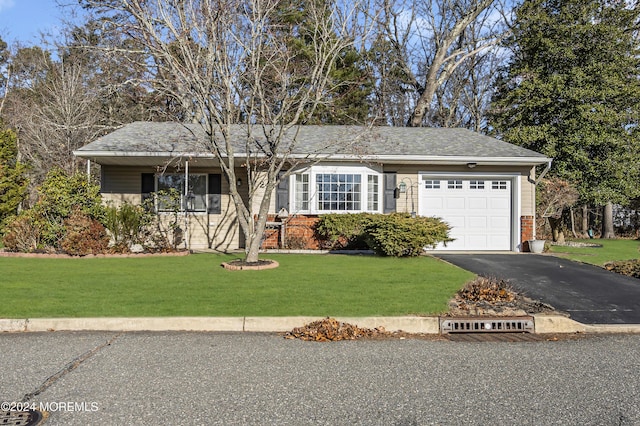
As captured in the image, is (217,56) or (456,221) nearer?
(217,56)

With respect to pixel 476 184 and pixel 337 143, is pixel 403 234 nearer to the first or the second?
pixel 337 143

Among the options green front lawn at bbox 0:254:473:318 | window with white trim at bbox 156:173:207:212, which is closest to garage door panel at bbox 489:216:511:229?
green front lawn at bbox 0:254:473:318

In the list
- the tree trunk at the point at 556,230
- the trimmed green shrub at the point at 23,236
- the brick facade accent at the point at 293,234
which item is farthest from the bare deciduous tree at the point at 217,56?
the tree trunk at the point at 556,230

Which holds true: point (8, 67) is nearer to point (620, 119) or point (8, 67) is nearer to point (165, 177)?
point (165, 177)

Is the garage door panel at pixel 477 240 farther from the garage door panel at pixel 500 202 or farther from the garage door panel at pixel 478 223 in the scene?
the garage door panel at pixel 500 202

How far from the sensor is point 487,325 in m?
6.35

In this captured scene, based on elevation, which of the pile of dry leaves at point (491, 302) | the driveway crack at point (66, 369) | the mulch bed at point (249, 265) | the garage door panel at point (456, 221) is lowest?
the driveway crack at point (66, 369)

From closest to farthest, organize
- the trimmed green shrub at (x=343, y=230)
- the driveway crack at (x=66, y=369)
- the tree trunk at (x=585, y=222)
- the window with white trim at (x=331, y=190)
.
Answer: the driveway crack at (x=66, y=369) → the trimmed green shrub at (x=343, y=230) → the window with white trim at (x=331, y=190) → the tree trunk at (x=585, y=222)

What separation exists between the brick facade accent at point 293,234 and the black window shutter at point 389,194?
7.07 feet

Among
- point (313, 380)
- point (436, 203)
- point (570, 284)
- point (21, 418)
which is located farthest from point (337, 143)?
point (21, 418)

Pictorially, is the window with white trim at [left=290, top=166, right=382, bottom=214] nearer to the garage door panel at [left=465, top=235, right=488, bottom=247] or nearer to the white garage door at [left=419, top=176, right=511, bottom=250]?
the white garage door at [left=419, top=176, right=511, bottom=250]

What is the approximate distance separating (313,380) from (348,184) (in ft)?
33.6

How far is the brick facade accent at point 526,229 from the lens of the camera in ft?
→ 47.2

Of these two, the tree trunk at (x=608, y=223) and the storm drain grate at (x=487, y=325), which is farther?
the tree trunk at (x=608, y=223)
